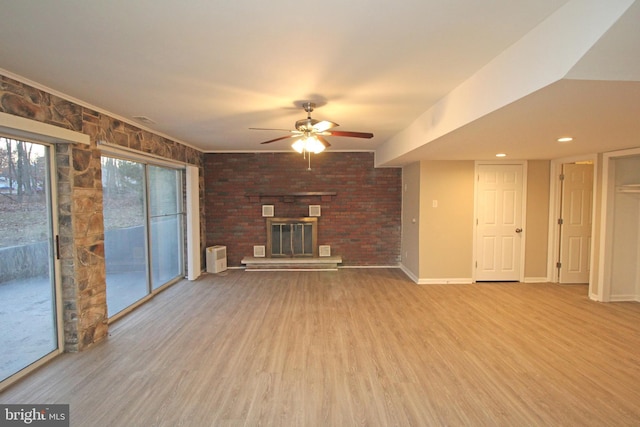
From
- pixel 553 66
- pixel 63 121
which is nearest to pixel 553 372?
pixel 553 66

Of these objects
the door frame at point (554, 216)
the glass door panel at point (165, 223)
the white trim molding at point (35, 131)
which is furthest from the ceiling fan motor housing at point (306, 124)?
the door frame at point (554, 216)

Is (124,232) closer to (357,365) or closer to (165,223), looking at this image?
(165,223)

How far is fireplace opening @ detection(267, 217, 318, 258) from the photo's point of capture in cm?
630

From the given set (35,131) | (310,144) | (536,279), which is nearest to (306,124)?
(310,144)

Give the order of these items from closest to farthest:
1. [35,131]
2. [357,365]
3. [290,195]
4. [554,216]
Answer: [35,131], [357,365], [554,216], [290,195]

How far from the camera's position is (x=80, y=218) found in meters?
2.95

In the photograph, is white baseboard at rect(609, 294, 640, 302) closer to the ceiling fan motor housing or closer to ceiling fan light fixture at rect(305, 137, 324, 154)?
ceiling fan light fixture at rect(305, 137, 324, 154)

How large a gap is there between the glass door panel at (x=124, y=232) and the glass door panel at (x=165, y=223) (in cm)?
23

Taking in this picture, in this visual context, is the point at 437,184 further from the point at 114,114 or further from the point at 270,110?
the point at 114,114

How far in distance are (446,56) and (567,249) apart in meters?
4.84

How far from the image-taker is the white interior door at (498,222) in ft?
16.9

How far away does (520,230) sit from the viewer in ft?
17.0

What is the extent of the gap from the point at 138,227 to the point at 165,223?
810 millimetres

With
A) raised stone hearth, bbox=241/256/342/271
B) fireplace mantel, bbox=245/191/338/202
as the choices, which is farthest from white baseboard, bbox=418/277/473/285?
fireplace mantel, bbox=245/191/338/202
